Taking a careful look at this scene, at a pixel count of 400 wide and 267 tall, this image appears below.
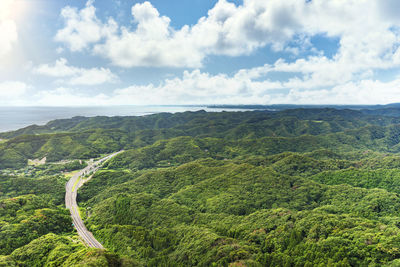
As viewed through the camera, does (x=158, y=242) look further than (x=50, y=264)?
Yes

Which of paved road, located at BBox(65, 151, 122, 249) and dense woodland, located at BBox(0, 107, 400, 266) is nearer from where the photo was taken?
dense woodland, located at BBox(0, 107, 400, 266)

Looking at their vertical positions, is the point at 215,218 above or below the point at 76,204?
above

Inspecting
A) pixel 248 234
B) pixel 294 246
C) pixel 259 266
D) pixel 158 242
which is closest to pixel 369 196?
pixel 294 246

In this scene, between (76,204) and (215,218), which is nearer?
(215,218)

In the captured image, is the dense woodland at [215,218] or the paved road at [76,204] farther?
the paved road at [76,204]

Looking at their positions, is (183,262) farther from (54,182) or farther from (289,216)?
(54,182)

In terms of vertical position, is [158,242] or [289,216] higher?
[289,216]

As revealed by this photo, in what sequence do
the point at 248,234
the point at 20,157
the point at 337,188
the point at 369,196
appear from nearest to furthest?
the point at 248,234, the point at 369,196, the point at 337,188, the point at 20,157

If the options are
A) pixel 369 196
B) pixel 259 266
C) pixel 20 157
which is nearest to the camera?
pixel 259 266
